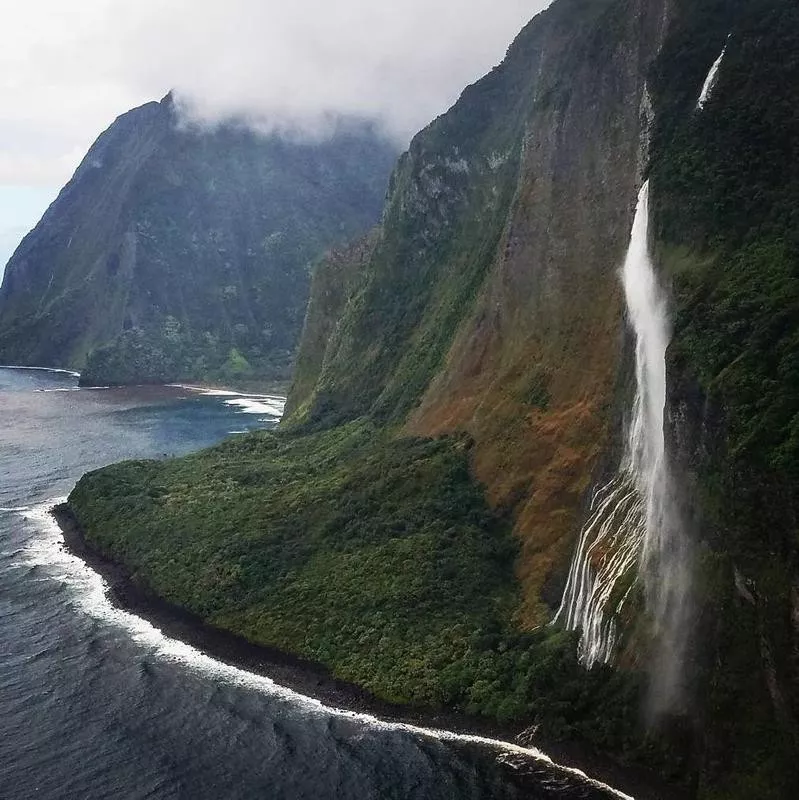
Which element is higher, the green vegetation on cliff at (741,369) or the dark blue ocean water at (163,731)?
the green vegetation on cliff at (741,369)

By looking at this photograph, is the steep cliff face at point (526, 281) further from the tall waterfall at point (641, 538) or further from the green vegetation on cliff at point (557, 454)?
the tall waterfall at point (641, 538)

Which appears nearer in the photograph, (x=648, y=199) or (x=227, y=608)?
(x=648, y=199)

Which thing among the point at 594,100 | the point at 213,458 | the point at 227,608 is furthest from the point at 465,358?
the point at 213,458

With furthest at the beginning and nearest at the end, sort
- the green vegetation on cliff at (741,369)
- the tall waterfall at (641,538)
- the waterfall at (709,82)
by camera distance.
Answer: the waterfall at (709,82)
the tall waterfall at (641,538)
the green vegetation on cliff at (741,369)

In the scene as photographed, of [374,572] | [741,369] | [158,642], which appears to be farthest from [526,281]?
[158,642]

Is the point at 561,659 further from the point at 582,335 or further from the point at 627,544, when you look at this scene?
the point at 582,335

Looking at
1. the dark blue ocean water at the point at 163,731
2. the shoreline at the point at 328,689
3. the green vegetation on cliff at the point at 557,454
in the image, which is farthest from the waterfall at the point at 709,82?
the dark blue ocean water at the point at 163,731

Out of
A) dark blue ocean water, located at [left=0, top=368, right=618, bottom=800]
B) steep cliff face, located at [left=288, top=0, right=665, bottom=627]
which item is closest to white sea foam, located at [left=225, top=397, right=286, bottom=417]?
steep cliff face, located at [left=288, top=0, right=665, bottom=627]
